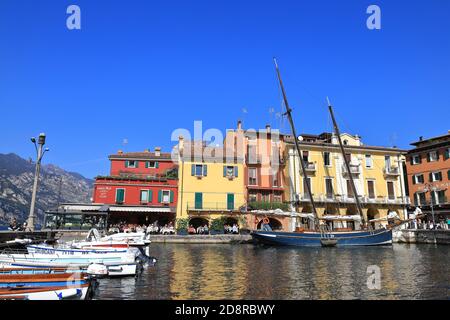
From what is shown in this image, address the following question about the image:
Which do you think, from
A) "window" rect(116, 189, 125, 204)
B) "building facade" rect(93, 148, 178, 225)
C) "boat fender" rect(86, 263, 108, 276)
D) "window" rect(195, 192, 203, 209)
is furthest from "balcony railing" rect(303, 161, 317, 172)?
"boat fender" rect(86, 263, 108, 276)

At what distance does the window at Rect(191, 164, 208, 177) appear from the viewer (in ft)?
150

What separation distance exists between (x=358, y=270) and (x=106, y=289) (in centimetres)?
1261

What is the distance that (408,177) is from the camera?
176ft

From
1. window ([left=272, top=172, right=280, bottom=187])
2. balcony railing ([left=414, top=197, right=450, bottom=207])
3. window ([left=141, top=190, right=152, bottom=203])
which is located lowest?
balcony railing ([left=414, top=197, right=450, bottom=207])

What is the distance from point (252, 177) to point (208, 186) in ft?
20.2

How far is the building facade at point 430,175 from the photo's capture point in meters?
47.2

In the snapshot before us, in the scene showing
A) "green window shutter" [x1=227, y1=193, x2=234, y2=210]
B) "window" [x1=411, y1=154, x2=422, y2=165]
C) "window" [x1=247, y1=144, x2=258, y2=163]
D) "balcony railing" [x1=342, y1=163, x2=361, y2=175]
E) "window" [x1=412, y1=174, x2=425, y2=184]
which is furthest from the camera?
"window" [x1=411, y1=154, x2=422, y2=165]

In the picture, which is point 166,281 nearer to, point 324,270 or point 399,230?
point 324,270

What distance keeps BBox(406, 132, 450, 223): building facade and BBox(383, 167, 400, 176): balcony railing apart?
11.9 feet

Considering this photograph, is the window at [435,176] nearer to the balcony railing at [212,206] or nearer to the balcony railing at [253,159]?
the balcony railing at [253,159]

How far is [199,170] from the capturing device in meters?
45.9

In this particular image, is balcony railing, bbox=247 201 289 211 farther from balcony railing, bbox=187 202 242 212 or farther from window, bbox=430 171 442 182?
window, bbox=430 171 442 182

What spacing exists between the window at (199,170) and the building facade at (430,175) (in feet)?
95.4
